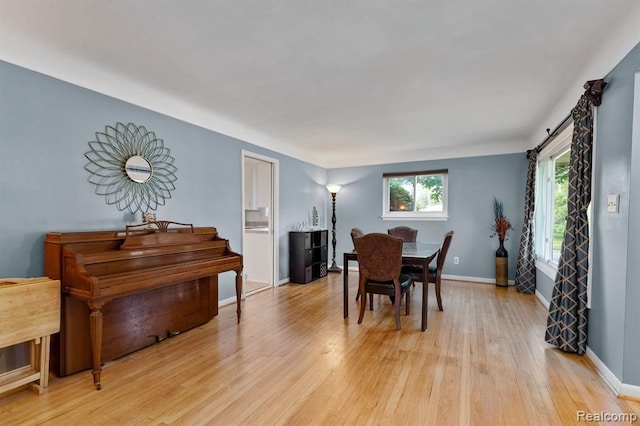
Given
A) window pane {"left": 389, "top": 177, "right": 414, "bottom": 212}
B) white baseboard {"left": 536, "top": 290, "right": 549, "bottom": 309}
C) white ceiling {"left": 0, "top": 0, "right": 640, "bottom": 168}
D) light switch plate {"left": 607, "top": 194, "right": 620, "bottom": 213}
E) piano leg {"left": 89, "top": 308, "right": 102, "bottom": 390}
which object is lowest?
white baseboard {"left": 536, "top": 290, "right": 549, "bottom": 309}

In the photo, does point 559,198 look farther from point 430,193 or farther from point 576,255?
point 430,193

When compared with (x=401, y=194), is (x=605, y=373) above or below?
below

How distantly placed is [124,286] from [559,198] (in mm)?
4567

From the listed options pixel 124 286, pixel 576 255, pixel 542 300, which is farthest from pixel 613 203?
pixel 124 286

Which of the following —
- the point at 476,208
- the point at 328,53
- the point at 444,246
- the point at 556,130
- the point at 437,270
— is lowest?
the point at 437,270

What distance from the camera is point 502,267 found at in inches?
185

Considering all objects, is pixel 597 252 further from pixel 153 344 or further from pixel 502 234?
pixel 153 344

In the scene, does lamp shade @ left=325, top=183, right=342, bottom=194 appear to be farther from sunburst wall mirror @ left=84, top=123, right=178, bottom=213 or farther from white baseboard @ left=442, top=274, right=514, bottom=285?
sunburst wall mirror @ left=84, top=123, right=178, bottom=213

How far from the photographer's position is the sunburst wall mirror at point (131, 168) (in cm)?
258

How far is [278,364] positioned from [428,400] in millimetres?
1069

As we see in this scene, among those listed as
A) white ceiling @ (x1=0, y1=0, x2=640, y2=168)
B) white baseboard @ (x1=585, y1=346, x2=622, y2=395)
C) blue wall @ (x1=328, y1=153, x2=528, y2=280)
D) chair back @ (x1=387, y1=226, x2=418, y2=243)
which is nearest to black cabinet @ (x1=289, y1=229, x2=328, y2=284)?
chair back @ (x1=387, y1=226, x2=418, y2=243)

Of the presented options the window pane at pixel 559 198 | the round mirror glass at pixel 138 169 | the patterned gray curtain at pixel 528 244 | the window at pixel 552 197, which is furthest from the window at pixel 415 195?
the round mirror glass at pixel 138 169

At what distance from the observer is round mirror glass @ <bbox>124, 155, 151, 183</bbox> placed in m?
2.77

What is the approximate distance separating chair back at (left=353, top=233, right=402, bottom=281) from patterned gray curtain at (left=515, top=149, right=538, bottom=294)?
8.31 ft
